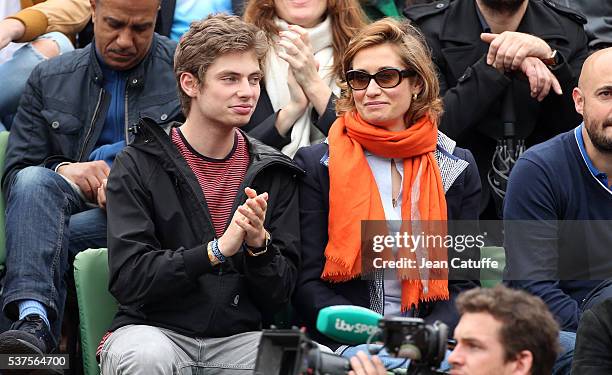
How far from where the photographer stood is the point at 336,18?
7367 millimetres

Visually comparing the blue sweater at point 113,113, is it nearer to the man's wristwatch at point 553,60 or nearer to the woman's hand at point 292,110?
the woman's hand at point 292,110

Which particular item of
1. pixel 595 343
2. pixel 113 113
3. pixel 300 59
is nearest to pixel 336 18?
pixel 300 59

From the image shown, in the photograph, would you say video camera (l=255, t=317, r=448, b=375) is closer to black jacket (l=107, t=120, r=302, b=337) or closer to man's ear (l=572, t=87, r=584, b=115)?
black jacket (l=107, t=120, r=302, b=337)

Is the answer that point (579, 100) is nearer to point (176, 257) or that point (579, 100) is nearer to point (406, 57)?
point (406, 57)

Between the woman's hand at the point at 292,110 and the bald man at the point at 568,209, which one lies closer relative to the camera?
the bald man at the point at 568,209

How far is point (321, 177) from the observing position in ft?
20.7

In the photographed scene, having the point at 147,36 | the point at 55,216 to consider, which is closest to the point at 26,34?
the point at 147,36

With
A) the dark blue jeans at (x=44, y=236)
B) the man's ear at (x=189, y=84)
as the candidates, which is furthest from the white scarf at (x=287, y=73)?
the dark blue jeans at (x=44, y=236)

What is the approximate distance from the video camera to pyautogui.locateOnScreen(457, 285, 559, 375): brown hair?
13.4 inches

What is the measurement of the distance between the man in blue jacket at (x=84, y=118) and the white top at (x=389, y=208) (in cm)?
120

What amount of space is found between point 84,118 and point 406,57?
1.76 meters

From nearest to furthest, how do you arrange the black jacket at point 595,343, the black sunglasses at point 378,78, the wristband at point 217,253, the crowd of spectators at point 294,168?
the black jacket at point 595,343, the wristband at point 217,253, the crowd of spectators at point 294,168, the black sunglasses at point 378,78

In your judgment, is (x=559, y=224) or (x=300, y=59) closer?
(x=559, y=224)

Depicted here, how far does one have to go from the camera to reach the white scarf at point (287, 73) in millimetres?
6910
